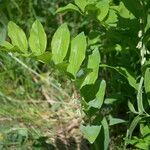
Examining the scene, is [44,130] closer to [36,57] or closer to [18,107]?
[18,107]

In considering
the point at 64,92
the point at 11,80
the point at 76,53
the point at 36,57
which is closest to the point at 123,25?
the point at 76,53

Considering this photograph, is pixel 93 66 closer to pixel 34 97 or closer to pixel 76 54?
pixel 76 54

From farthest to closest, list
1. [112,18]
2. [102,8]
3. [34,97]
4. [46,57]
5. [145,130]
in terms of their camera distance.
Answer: [34,97], [145,130], [112,18], [102,8], [46,57]

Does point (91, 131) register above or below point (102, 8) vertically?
below

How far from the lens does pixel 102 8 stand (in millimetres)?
1634

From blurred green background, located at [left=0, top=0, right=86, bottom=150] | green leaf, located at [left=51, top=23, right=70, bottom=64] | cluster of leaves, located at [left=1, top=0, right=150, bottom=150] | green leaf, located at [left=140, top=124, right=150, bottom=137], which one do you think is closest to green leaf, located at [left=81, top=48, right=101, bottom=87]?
cluster of leaves, located at [left=1, top=0, right=150, bottom=150]

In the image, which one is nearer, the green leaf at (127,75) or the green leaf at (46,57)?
the green leaf at (46,57)

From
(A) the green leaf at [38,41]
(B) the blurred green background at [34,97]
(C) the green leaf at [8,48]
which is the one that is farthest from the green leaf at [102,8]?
(B) the blurred green background at [34,97]

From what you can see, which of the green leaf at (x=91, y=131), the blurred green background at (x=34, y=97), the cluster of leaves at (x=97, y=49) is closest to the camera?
the cluster of leaves at (x=97, y=49)

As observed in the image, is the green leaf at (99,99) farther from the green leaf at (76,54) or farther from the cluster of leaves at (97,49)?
the green leaf at (76,54)

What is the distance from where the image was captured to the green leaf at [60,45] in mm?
1501

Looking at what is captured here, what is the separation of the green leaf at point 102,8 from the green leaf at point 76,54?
14cm

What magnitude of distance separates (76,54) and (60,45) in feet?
0.18

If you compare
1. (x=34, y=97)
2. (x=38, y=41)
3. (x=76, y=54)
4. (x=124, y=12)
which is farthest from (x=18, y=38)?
(x=34, y=97)
